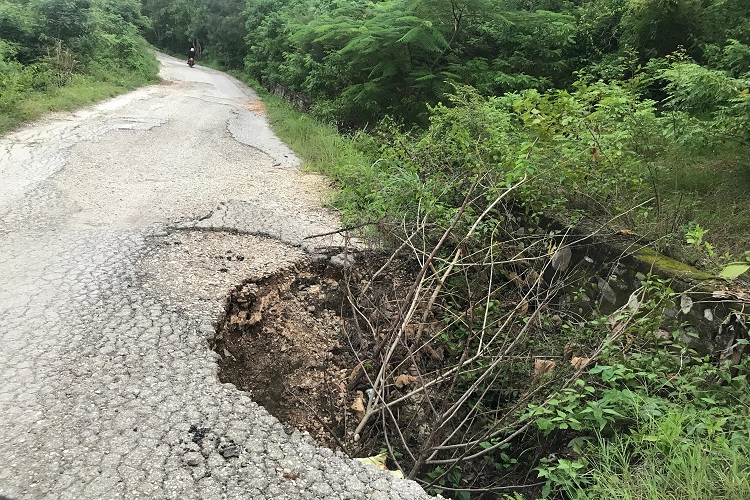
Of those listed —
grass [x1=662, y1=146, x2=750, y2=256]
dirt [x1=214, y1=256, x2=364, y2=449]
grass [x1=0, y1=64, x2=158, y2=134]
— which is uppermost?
grass [x1=662, y1=146, x2=750, y2=256]

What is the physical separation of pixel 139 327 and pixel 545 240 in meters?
3.37


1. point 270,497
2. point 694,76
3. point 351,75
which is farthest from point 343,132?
point 270,497

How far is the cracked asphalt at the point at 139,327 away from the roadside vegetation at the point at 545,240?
29.6 inches

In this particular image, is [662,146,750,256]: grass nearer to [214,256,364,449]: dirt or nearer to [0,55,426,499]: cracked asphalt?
[214,256,364,449]: dirt

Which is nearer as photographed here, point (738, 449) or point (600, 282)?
point (738, 449)

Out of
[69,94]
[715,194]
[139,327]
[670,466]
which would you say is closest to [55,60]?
[69,94]

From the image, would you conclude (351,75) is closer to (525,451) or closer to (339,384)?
(339,384)

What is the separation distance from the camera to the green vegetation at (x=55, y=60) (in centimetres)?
1047

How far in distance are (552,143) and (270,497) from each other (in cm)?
440

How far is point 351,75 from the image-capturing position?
11555 millimetres

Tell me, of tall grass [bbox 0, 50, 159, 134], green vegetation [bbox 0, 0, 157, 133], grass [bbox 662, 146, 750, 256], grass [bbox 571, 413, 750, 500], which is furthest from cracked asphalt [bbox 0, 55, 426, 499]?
green vegetation [bbox 0, 0, 157, 133]

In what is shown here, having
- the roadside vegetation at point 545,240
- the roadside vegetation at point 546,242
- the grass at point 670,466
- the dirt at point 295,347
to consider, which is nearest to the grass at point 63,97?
the roadside vegetation at point 545,240

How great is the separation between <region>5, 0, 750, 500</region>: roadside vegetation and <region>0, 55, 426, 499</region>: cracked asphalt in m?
0.75

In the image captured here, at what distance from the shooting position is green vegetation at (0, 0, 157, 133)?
412 inches
